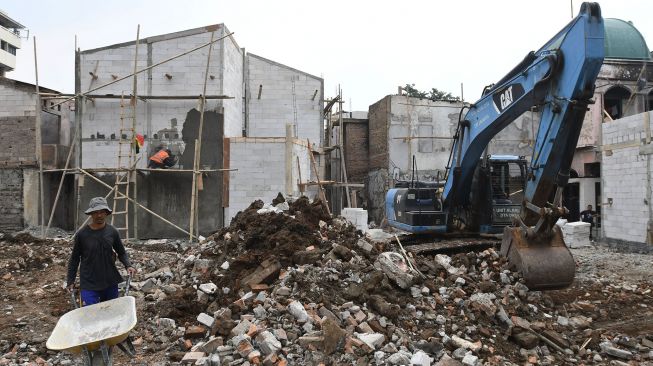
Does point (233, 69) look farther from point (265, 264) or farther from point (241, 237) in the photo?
point (265, 264)

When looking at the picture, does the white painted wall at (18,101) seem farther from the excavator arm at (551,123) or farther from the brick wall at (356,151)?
the brick wall at (356,151)

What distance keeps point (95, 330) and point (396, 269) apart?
383 centimetres

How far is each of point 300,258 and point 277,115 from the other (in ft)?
41.5

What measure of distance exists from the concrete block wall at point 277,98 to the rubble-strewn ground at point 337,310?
34.0 ft

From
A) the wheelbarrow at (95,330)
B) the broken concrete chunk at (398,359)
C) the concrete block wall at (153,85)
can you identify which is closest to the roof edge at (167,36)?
the concrete block wall at (153,85)

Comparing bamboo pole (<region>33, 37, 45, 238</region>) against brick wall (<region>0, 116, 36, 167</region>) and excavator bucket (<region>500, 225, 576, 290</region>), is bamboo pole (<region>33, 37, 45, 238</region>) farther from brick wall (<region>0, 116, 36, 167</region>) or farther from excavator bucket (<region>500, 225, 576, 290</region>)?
excavator bucket (<region>500, 225, 576, 290</region>)

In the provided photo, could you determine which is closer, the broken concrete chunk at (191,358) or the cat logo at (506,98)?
the broken concrete chunk at (191,358)

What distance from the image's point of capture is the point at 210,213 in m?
15.4

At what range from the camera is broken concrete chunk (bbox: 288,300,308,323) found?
214 inches

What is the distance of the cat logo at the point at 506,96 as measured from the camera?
23.4 ft

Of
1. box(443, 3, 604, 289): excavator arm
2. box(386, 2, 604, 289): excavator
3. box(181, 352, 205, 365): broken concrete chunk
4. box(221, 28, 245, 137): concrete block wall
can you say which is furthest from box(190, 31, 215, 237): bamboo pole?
box(443, 3, 604, 289): excavator arm

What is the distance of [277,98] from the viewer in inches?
746

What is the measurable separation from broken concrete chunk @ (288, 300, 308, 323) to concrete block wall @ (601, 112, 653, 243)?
→ 40.9 ft

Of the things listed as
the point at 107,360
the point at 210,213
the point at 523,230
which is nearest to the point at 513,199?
the point at 523,230
